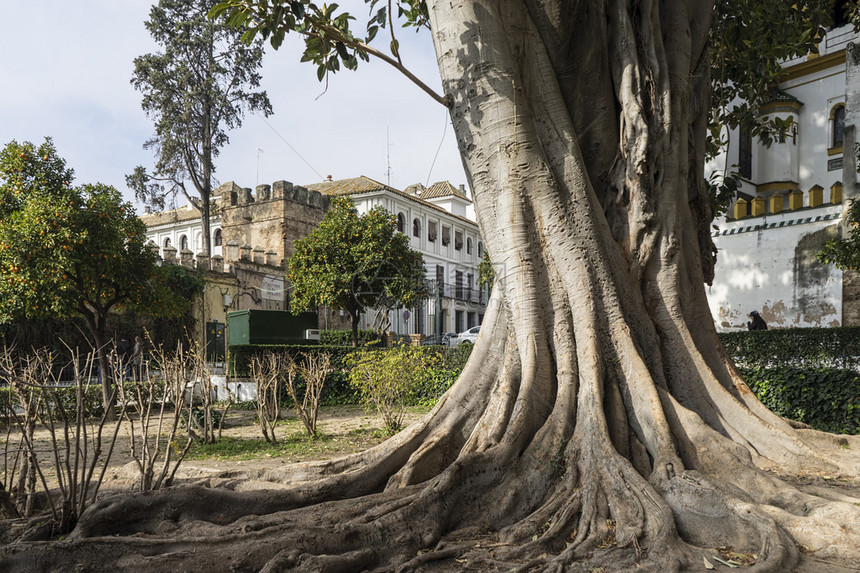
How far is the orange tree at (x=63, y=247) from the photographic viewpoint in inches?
447

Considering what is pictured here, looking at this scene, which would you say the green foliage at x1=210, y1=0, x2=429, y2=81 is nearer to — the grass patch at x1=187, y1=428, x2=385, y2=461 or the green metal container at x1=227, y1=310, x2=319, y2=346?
the grass patch at x1=187, y1=428, x2=385, y2=461

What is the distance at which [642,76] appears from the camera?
18.7 ft

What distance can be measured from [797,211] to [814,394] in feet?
43.2

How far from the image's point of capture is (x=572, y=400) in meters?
4.86

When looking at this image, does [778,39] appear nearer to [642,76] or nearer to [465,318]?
[642,76]

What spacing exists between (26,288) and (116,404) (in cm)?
304

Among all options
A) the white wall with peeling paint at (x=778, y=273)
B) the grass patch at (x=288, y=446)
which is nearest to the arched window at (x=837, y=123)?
the white wall with peeling paint at (x=778, y=273)

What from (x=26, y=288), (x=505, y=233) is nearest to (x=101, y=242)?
(x=26, y=288)

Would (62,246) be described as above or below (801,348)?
above

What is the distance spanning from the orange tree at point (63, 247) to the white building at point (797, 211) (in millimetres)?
13107

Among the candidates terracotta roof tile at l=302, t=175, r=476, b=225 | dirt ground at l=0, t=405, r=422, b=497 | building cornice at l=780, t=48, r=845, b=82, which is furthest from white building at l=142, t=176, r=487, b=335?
building cornice at l=780, t=48, r=845, b=82

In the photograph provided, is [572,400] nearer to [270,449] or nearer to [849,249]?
[270,449]

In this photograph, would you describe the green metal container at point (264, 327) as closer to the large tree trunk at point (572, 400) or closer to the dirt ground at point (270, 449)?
the dirt ground at point (270, 449)

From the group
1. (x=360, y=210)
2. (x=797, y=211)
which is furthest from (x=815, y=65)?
(x=360, y=210)
